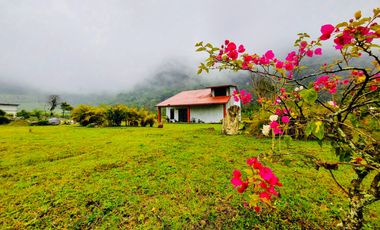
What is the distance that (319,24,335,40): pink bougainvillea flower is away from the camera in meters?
0.94

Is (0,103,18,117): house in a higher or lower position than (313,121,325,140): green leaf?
higher

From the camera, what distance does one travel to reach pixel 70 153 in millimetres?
4270

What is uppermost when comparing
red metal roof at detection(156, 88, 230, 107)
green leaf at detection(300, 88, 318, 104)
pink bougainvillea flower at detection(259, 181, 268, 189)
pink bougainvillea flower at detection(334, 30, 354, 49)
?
red metal roof at detection(156, 88, 230, 107)

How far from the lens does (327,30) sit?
3.10ft

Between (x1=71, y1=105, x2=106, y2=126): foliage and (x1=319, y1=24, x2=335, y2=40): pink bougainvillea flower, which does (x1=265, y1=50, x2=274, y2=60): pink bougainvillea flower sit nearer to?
(x1=319, y1=24, x2=335, y2=40): pink bougainvillea flower

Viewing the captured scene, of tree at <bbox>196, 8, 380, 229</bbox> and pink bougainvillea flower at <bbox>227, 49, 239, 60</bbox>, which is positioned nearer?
tree at <bbox>196, 8, 380, 229</bbox>

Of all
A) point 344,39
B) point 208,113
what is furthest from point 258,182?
point 208,113

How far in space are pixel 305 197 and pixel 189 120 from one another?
16708 mm

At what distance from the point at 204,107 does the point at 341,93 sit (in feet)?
56.9

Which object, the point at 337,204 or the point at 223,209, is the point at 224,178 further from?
the point at 337,204

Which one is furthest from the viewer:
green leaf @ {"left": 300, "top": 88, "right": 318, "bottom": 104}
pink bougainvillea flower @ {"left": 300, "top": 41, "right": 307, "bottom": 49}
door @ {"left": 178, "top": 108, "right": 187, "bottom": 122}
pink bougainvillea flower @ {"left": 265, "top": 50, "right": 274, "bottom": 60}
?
door @ {"left": 178, "top": 108, "right": 187, "bottom": 122}

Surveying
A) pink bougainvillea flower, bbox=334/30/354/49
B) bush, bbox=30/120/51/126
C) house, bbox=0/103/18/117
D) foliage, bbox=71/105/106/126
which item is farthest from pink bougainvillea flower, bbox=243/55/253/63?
house, bbox=0/103/18/117

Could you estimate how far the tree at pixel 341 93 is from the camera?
0.89m

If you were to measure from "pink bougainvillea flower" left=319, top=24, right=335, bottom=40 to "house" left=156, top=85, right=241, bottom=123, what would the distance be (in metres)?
15.6
